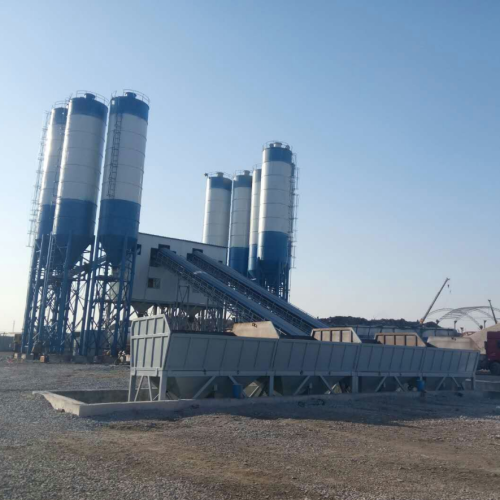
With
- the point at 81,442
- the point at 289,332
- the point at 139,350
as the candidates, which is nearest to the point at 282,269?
the point at 289,332

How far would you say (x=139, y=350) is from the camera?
65.8 ft

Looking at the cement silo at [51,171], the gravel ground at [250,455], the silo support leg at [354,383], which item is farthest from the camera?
the cement silo at [51,171]

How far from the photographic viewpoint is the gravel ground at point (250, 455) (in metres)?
8.08

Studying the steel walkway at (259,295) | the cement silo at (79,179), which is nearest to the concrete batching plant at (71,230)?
the cement silo at (79,179)

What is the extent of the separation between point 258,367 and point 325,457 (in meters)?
9.62

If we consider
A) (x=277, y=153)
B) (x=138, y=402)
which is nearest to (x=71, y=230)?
(x=277, y=153)

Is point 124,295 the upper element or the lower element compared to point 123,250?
lower

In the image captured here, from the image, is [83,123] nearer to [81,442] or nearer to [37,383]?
[37,383]

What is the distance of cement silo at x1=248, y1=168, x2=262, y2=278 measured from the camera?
180 ft

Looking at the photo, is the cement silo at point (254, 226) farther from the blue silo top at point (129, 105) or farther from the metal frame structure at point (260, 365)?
the metal frame structure at point (260, 365)

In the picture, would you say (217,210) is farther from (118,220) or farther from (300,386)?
(300,386)

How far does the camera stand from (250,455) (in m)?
10.6

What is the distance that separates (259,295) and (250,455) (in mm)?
35088

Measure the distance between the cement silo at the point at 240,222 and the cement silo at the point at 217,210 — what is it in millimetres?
1237
